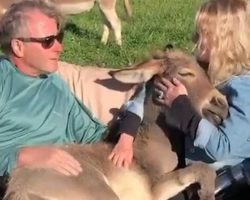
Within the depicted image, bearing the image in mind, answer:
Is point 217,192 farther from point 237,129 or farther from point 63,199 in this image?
point 63,199

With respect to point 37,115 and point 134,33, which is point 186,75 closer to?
point 37,115

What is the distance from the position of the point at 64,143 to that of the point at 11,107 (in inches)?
14.9

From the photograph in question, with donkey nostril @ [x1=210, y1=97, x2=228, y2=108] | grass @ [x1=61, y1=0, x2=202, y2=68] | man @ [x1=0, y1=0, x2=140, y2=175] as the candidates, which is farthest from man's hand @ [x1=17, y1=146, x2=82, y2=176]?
grass @ [x1=61, y1=0, x2=202, y2=68]

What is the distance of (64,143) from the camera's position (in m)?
4.73

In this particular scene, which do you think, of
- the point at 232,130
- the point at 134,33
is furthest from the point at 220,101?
the point at 134,33

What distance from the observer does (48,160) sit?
4352mm

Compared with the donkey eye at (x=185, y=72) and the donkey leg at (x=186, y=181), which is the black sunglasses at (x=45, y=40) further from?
the donkey leg at (x=186, y=181)

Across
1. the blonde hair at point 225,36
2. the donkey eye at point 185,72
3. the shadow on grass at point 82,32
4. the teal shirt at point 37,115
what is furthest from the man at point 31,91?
the shadow on grass at point 82,32

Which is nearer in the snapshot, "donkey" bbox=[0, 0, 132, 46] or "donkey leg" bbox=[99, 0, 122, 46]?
"donkey leg" bbox=[99, 0, 122, 46]

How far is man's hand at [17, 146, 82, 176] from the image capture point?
4344mm

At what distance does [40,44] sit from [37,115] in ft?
1.25

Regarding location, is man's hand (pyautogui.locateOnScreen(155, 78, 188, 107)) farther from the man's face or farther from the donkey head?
the man's face

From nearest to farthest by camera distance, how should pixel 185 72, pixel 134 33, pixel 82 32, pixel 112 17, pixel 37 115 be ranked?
1. pixel 37 115
2. pixel 185 72
3. pixel 134 33
4. pixel 82 32
5. pixel 112 17

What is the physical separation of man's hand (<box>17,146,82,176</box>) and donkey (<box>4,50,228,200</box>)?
0.03 m
